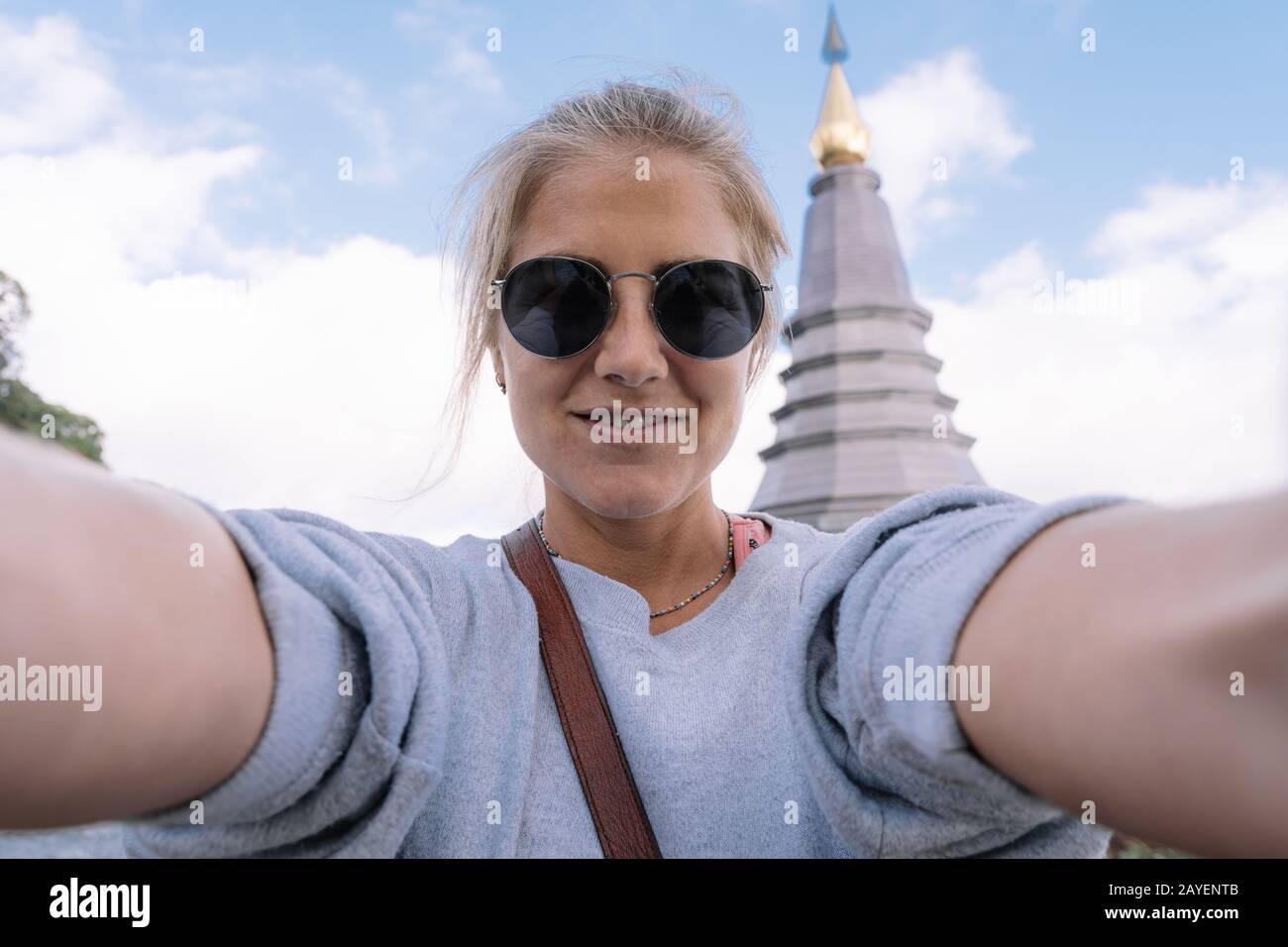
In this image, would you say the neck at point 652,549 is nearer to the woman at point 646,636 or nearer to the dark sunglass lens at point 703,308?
the woman at point 646,636

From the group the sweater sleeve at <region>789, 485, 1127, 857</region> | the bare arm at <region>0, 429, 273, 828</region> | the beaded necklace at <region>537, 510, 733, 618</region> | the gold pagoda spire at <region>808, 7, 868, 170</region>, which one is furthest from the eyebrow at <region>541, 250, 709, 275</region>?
the gold pagoda spire at <region>808, 7, 868, 170</region>

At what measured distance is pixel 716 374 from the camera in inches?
55.0

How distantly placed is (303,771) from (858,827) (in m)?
0.56

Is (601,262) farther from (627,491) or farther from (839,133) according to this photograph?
(839,133)

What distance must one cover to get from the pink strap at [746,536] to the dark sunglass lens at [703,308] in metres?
0.35

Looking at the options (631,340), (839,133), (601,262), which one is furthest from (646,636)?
(839,133)

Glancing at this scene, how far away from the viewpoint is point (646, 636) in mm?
1304

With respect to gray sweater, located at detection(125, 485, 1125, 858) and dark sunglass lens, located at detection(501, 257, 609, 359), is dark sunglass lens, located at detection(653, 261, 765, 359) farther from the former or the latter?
gray sweater, located at detection(125, 485, 1125, 858)

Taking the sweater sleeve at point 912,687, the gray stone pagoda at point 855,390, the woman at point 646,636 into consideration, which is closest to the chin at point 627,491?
the woman at point 646,636

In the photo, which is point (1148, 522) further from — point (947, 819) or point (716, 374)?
point (716, 374)

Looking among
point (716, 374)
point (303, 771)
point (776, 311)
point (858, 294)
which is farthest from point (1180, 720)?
point (858, 294)

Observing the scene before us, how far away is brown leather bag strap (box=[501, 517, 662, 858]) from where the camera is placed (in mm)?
1097

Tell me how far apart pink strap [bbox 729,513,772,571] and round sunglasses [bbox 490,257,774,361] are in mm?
357

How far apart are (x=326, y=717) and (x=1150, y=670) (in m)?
0.66
